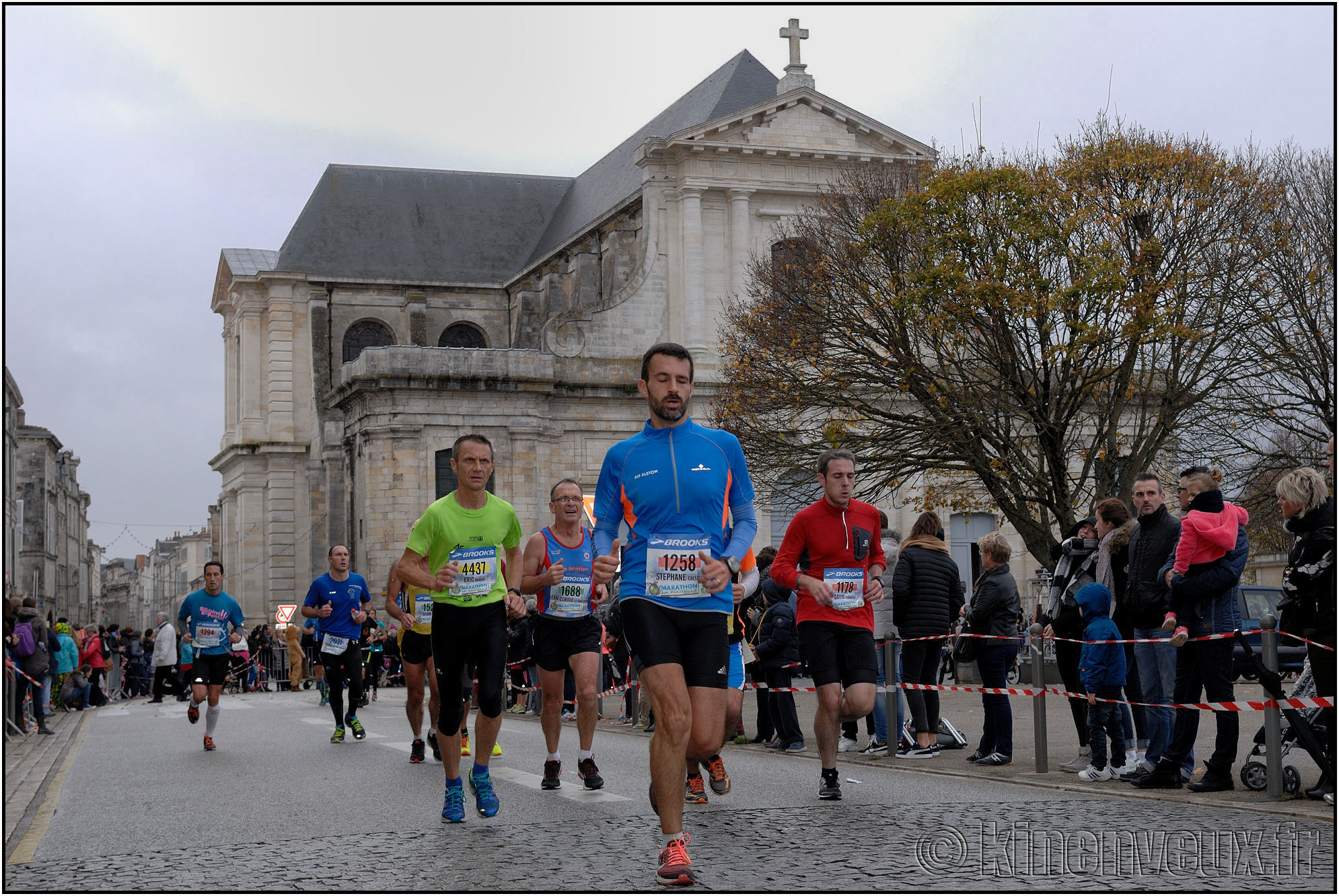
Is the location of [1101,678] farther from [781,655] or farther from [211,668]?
[211,668]

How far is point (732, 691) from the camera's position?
8227 mm

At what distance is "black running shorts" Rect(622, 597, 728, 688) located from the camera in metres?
6.28

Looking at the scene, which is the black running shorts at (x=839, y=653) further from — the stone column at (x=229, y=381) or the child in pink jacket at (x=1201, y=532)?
the stone column at (x=229, y=381)

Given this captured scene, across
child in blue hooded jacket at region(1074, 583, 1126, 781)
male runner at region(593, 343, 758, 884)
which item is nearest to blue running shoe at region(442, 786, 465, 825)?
male runner at region(593, 343, 758, 884)

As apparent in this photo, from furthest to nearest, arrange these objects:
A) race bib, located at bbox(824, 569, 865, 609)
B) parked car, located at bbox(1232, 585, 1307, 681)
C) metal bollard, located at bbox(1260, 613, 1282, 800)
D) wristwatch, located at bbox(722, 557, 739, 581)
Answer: parked car, located at bbox(1232, 585, 1307, 681) → race bib, located at bbox(824, 569, 865, 609) → metal bollard, located at bbox(1260, 613, 1282, 800) → wristwatch, located at bbox(722, 557, 739, 581)

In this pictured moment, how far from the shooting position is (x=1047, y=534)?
86.6 feet

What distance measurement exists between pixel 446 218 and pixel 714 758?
172ft

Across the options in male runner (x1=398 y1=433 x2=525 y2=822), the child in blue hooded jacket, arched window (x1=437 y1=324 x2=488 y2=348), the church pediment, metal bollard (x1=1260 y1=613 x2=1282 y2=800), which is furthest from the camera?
A: arched window (x1=437 y1=324 x2=488 y2=348)

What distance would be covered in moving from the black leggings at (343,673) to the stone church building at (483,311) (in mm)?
18910

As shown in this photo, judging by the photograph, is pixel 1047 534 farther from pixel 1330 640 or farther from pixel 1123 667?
pixel 1330 640

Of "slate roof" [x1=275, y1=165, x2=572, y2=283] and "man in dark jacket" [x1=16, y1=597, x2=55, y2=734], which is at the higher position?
"slate roof" [x1=275, y1=165, x2=572, y2=283]

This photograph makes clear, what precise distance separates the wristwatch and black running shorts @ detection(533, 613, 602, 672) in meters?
2.95

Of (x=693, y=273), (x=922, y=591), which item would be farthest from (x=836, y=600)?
(x=693, y=273)

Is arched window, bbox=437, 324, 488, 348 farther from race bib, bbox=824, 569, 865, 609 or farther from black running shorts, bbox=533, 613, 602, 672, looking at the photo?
race bib, bbox=824, 569, 865, 609
